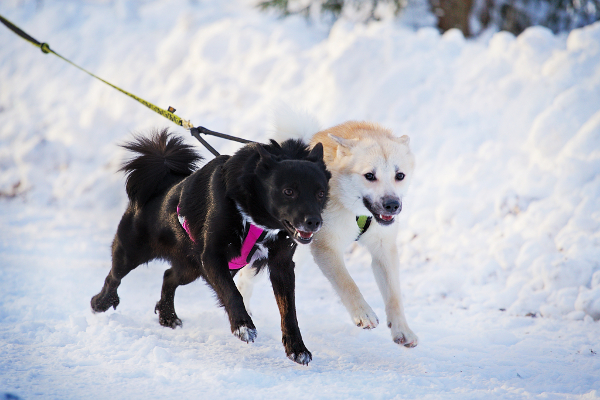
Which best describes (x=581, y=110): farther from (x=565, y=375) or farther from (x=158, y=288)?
(x=158, y=288)

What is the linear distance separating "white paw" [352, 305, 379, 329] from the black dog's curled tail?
5.11 feet

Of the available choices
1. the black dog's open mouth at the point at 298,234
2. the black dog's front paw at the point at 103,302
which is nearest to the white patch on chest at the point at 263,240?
the black dog's open mouth at the point at 298,234

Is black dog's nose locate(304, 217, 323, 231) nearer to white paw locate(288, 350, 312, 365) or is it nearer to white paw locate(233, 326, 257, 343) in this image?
white paw locate(233, 326, 257, 343)

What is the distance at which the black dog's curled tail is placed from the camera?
357cm

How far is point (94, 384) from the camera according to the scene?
2.53m

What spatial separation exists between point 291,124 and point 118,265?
156 centimetres

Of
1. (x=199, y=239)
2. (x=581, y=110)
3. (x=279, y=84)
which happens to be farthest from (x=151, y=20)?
(x=199, y=239)

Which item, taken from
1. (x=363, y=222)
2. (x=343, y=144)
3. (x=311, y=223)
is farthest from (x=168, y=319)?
(x=343, y=144)

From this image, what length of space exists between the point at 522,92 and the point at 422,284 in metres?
3.24

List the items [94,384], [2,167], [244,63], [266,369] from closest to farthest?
[94,384] < [266,369] < [2,167] < [244,63]

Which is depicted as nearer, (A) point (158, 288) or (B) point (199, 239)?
(B) point (199, 239)

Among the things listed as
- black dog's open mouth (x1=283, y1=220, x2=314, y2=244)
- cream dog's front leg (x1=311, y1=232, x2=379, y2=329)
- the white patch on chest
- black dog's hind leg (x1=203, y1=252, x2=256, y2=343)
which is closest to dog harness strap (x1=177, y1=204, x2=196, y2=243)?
black dog's hind leg (x1=203, y1=252, x2=256, y2=343)

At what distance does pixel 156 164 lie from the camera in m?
3.63

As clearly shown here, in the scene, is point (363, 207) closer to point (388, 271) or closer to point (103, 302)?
point (388, 271)
